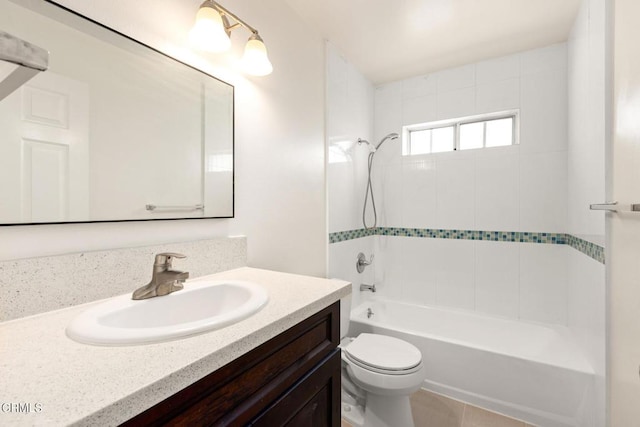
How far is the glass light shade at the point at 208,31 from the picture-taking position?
1.08m

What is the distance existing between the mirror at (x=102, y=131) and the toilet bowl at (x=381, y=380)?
43.3 inches

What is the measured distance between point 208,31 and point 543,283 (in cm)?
265

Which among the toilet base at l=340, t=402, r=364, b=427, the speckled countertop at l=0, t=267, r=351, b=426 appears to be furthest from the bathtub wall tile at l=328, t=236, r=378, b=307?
the speckled countertop at l=0, t=267, r=351, b=426

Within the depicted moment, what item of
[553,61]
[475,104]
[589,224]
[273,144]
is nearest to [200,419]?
[273,144]

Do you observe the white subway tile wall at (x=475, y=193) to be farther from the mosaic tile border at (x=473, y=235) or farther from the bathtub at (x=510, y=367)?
the bathtub at (x=510, y=367)

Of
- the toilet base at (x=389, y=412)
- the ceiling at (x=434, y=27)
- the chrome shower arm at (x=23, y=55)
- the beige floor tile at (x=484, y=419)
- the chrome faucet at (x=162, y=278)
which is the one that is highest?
the ceiling at (x=434, y=27)

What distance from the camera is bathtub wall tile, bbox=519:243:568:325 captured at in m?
2.11

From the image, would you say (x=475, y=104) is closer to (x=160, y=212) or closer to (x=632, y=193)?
(x=632, y=193)

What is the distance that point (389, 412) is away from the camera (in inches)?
61.2

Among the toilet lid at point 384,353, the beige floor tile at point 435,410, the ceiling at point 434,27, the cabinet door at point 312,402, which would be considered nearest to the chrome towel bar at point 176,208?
the cabinet door at point 312,402

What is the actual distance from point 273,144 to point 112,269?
3.15 ft

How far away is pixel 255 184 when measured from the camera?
4.82 feet

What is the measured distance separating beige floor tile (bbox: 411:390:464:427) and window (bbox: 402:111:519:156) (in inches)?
75.1

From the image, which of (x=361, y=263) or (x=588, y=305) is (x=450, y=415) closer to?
(x=588, y=305)
